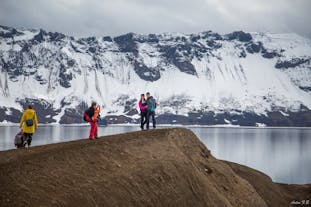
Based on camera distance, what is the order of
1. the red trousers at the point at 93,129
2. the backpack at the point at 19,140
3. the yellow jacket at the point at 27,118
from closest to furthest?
1. the yellow jacket at the point at 27,118
2. the backpack at the point at 19,140
3. the red trousers at the point at 93,129

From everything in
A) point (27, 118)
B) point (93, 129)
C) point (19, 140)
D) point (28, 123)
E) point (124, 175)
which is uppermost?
point (27, 118)

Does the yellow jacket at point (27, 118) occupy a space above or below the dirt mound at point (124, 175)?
above

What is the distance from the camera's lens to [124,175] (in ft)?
75.0

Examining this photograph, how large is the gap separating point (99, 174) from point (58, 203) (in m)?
4.34

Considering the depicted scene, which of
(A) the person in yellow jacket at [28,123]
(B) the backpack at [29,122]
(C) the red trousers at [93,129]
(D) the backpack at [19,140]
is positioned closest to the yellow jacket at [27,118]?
(A) the person in yellow jacket at [28,123]

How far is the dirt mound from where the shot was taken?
1850 cm

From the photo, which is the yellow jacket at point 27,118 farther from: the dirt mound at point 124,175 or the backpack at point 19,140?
the dirt mound at point 124,175

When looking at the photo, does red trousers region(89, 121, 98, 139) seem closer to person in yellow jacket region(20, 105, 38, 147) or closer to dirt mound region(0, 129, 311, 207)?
dirt mound region(0, 129, 311, 207)

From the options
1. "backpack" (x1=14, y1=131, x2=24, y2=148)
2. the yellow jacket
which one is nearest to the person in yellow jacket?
the yellow jacket

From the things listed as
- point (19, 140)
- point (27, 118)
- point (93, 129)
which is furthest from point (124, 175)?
point (19, 140)

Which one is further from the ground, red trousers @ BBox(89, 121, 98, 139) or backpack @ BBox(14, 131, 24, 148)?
red trousers @ BBox(89, 121, 98, 139)

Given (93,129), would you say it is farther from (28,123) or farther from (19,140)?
(19,140)

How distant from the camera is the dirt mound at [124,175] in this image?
18500 millimetres

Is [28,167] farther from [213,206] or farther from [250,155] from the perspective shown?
[250,155]
